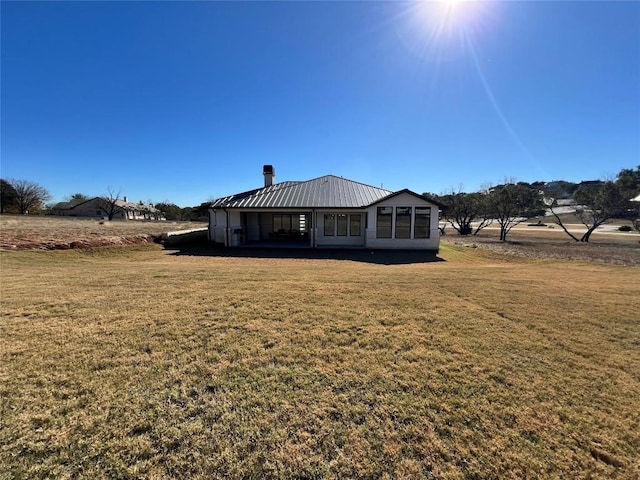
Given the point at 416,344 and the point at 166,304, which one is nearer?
the point at 416,344

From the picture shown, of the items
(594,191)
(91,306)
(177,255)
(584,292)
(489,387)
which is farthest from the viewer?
(594,191)

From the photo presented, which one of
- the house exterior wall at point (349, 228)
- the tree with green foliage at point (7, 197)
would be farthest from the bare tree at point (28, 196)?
the house exterior wall at point (349, 228)

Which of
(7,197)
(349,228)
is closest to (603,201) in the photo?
(349,228)

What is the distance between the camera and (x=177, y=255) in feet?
47.4

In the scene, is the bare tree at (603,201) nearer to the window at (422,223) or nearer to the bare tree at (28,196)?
the window at (422,223)

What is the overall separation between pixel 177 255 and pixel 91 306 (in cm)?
1030

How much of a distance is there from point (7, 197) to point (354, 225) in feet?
243

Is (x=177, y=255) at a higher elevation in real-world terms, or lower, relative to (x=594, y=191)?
lower

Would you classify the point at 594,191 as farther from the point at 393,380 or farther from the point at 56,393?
the point at 56,393

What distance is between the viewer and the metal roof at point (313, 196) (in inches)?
691

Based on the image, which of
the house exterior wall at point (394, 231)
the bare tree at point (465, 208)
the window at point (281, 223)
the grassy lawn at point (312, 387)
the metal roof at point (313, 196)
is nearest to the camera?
the grassy lawn at point (312, 387)

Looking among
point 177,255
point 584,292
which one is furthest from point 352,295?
point 177,255

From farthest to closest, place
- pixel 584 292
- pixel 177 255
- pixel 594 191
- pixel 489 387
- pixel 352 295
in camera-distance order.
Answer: pixel 594 191 → pixel 177 255 → pixel 584 292 → pixel 352 295 → pixel 489 387

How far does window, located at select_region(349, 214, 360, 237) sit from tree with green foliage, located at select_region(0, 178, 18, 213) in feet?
238
